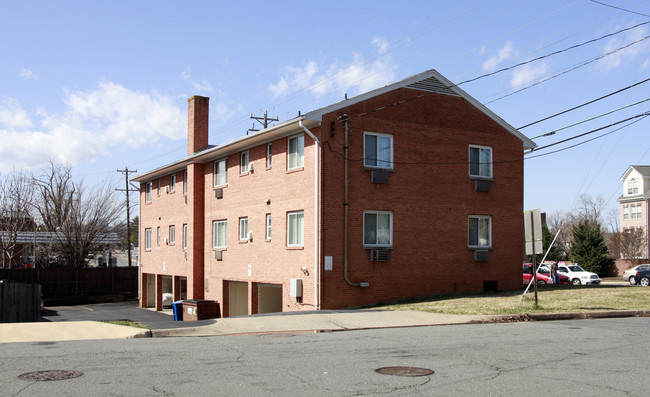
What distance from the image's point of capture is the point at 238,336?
13820mm

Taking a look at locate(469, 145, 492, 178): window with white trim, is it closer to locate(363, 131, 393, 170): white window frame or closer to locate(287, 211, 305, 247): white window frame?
locate(363, 131, 393, 170): white window frame

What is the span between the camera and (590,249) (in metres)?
56.0

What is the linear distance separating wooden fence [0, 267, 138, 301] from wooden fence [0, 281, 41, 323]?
17.2 meters

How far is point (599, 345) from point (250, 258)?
1682cm

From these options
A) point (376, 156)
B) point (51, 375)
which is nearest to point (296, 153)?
point (376, 156)

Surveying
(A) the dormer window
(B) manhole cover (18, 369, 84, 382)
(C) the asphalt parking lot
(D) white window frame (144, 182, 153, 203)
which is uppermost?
(A) the dormer window

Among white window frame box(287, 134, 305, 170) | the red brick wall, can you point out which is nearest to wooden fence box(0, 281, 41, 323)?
white window frame box(287, 134, 305, 170)

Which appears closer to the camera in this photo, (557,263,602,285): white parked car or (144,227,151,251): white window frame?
(557,263,602,285): white parked car

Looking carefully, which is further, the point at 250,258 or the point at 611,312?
the point at 250,258

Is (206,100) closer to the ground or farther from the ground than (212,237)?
farther from the ground

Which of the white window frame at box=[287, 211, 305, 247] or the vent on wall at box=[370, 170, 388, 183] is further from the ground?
the vent on wall at box=[370, 170, 388, 183]

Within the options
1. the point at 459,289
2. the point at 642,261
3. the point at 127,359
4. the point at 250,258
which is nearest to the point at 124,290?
the point at 250,258

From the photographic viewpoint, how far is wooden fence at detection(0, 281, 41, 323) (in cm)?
2256

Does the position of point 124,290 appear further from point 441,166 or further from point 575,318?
point 575,318
